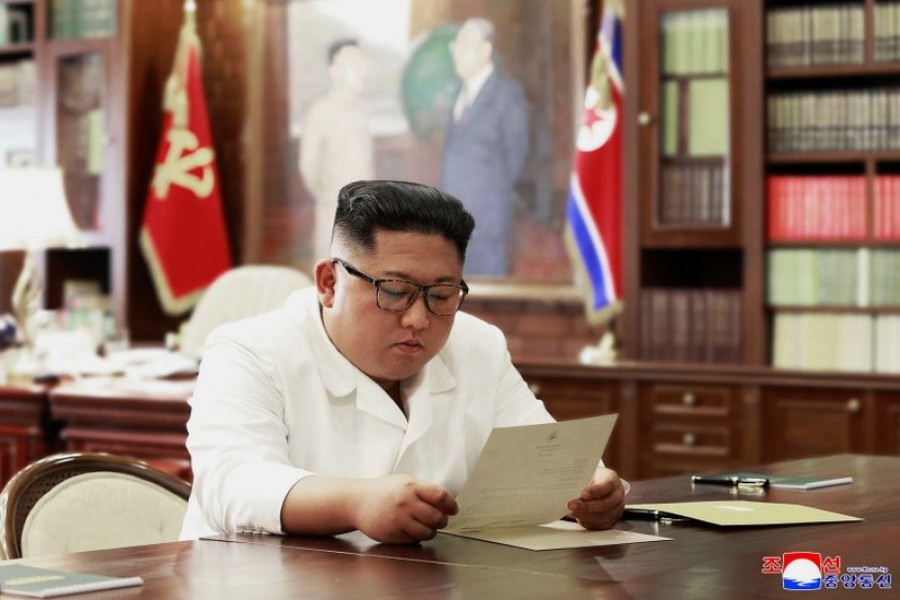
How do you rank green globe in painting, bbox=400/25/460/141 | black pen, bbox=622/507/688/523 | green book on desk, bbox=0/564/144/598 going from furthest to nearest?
green globe in painting, bbox=400/25/460/141 < black pen, bbox=622/507/688/523 < green book on desk, bbox=0/564/144/598

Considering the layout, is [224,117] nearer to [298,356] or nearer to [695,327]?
[695,327]

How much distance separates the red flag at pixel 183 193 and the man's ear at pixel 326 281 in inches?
Answer: 162

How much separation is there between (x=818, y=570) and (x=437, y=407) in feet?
2.46

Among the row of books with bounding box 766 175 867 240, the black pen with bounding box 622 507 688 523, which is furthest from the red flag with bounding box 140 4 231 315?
the black pen with bounding box 622 507 688 523

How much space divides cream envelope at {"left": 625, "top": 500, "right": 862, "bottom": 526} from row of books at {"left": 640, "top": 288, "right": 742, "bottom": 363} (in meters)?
2.79

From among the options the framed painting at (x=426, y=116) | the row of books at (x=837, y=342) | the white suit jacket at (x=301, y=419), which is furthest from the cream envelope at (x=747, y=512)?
the framed painting at (x=426, y=116)

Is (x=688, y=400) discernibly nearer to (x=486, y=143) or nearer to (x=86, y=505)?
(x=486, y=143)

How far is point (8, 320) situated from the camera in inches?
206

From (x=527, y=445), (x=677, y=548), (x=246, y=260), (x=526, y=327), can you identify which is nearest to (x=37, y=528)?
(x=527, y=445)

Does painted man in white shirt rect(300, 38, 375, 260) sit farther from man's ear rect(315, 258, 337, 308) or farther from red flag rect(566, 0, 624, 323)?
man's ear rect(315, 258, 337, 308)

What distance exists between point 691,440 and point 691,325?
0.45 m

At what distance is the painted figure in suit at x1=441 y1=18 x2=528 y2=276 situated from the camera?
18.3ft

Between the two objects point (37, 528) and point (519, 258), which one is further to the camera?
point (519, 258)

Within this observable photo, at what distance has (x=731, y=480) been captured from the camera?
238cm
